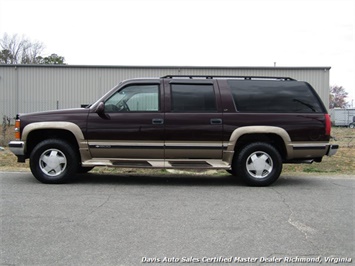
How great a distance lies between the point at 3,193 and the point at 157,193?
2.53 metres

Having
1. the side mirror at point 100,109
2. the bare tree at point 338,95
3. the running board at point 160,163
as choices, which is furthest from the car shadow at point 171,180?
the bare tree at point 338,95

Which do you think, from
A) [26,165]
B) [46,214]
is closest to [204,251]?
[46,214]

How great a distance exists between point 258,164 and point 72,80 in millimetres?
20788

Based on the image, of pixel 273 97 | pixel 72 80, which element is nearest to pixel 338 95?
pixel 72 80

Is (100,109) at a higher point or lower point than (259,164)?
higher

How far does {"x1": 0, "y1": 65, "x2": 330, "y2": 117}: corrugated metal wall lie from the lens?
2500 cm

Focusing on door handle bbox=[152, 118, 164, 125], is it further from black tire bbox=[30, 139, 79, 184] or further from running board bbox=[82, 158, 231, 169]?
black tire bbox=[30, 139, 79, 184]

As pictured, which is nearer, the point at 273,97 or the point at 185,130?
the point at 185,130

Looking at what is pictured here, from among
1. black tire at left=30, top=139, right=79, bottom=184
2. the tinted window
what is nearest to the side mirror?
black tire at left=30, top=139, right=79, bottom=184

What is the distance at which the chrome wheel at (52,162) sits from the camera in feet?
22.8

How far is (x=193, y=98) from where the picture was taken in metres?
6.96

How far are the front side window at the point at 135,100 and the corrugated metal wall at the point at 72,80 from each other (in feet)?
59.2

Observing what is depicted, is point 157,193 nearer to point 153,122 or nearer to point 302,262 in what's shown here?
point 153,122

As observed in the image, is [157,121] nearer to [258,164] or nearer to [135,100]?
[135,100]
